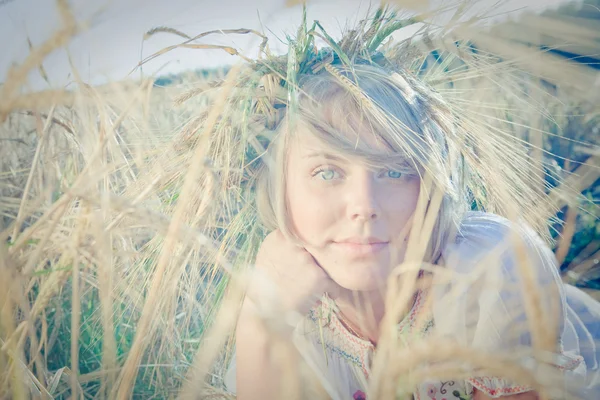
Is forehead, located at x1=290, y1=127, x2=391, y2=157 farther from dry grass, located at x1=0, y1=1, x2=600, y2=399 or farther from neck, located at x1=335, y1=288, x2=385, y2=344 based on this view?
neck, located at x1=335, y1=288, x2=385, y2=344

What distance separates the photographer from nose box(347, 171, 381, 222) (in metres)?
0.85

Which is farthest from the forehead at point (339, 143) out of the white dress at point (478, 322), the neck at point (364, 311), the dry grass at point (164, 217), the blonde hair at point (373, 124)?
the neck at point (364, 311)

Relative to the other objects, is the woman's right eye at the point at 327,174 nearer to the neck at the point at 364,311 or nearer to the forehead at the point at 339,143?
the forehead at the point at 339,143

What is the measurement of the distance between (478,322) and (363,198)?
1.02ft

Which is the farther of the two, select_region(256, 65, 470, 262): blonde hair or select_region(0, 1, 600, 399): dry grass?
select_region(256, 65, 470, 262): blonde hair

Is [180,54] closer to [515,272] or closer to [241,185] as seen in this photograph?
[241,185]

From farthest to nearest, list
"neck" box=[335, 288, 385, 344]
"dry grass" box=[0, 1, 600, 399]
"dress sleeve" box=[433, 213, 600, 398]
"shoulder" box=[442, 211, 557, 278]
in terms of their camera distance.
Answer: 1. "neck" box=[335, 288, 385, 344]
2. "shoulder" box=[442, 211, 557, 278]
3. "dress sleeve" box=[433, 213, 600, 398]
4. "dry grass" box=[0, 1, 600, 399]

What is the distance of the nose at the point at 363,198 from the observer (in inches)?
33.5

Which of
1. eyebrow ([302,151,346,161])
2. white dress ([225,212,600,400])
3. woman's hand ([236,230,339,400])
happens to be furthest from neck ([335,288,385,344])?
eyebrow ([302,151,346,161])

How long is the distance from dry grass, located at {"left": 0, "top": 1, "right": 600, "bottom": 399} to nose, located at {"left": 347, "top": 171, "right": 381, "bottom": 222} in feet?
0.28

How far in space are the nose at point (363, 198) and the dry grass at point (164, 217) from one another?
84 millimetres

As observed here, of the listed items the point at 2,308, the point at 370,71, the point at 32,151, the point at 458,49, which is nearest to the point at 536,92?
the point at 458,49

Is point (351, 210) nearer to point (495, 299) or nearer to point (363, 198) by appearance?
point (363, 198)

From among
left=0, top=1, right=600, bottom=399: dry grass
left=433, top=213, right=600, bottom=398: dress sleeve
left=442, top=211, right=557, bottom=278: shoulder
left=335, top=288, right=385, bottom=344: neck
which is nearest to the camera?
left=0, top=1, right=600, bottom=399: dry grass
